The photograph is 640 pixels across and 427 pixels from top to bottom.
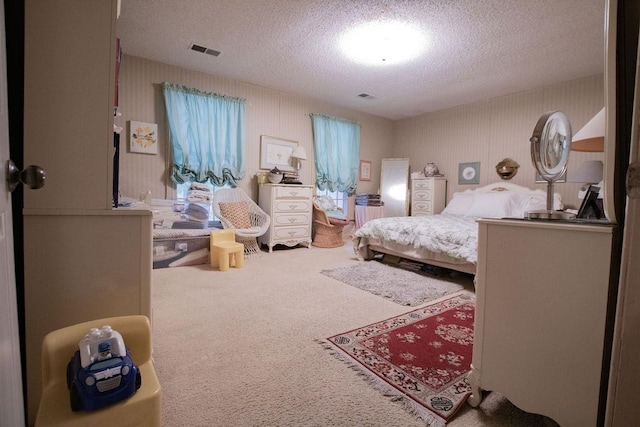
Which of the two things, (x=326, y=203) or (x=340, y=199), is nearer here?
(x=326, y=203)

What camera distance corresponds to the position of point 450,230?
124 inches

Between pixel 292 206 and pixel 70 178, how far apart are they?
3.61 metres

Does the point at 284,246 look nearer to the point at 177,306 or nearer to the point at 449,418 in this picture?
the point at 177,306

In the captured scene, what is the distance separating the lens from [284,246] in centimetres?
486

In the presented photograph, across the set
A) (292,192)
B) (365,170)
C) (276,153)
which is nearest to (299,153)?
(276,153)

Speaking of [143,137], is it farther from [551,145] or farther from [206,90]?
[551,145]

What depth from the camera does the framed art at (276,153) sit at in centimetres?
486

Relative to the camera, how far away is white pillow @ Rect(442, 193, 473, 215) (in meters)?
4.86

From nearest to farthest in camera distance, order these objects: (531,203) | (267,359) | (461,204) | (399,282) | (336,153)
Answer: (267,359) < (399,282) < (531,203) < (461,204) < (336,153)

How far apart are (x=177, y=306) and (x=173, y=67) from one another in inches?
131

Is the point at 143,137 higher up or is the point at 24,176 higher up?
the point at 143,137

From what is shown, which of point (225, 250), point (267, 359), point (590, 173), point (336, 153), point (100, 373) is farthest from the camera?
point (336, 153)

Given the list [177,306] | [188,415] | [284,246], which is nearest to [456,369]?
[188,415]

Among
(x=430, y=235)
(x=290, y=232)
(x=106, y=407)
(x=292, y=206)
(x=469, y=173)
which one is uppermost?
(x=469, y=173)
